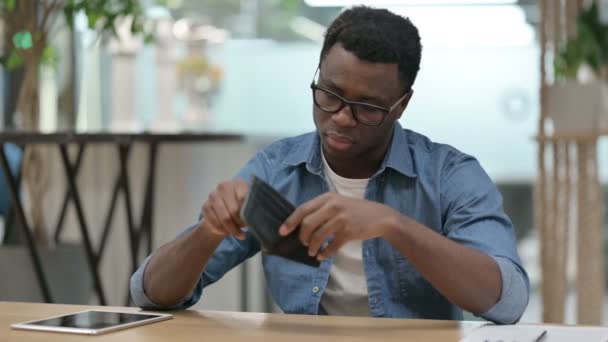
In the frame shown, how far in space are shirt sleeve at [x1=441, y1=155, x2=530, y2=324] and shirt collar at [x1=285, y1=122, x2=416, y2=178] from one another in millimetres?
75

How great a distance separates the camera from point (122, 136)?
282 cm

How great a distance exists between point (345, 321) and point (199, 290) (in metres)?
0.37

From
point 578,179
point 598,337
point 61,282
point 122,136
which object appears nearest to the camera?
point 598,337

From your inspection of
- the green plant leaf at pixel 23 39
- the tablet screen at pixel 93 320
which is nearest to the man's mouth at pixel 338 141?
the tablet screen at pixel 93 320

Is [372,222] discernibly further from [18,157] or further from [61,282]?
[18,157]

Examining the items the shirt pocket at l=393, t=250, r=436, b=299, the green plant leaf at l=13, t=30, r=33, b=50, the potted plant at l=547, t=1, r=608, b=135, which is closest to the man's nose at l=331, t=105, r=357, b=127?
the shirt pocket at l=393, t=250, r=436, b=299

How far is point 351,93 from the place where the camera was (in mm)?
1644

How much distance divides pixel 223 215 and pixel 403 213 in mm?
404

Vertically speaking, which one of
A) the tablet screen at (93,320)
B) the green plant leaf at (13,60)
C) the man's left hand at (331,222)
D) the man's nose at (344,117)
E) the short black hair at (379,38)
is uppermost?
the short black hair at (379,38)

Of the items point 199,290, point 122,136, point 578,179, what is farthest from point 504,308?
point 578,179

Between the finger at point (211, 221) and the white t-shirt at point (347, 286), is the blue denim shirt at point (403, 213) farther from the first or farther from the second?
the finger at point (211, 221)

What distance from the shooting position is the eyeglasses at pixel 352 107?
1.64 m

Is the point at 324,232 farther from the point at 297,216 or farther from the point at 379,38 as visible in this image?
the point at 379,38

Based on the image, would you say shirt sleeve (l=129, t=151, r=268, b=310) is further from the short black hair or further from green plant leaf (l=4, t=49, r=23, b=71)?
green plant leaf (l=4, t=49, r=23, b=71)
